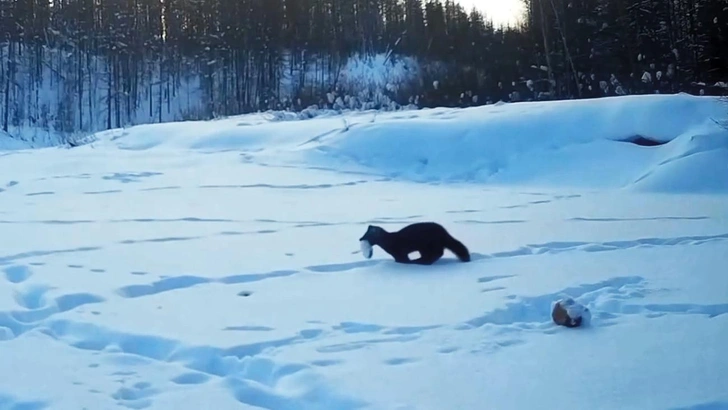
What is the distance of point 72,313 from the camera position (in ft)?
15.1

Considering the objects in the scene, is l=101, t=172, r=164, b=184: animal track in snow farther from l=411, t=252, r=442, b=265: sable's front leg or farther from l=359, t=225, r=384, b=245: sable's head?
l=411, t=252, r=442, b=265: sable's front leg

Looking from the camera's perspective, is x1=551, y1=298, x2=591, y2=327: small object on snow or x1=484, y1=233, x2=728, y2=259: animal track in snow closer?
x1=551, y1=298, x2=591, y2=327: small object on snow

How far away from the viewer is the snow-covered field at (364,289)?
3.38 m

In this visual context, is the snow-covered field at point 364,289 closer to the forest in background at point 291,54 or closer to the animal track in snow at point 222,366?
the animal track in snow at point 222,366

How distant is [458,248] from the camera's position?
617 cm

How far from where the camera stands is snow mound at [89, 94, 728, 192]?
38.4 feet

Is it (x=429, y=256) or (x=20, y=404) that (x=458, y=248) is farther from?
(x=20, y=404)

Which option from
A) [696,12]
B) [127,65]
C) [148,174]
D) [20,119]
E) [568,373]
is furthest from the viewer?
[127,65]

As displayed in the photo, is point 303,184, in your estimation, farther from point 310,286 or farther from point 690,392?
point 690,392

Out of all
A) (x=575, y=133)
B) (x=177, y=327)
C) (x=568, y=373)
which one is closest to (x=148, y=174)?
(x=575, y=133)

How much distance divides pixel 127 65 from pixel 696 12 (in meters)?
→ 28.9

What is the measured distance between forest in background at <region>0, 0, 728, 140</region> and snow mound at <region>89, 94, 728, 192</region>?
11848 mm

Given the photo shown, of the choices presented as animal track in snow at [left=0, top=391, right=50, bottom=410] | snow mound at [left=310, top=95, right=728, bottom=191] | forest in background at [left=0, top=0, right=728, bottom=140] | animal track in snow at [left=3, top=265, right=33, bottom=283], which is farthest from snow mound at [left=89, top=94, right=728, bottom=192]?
forest in background at [left=0, top=0, right=728, bottom=140]

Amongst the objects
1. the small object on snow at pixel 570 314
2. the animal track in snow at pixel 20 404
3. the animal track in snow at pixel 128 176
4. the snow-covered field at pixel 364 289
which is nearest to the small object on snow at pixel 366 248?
the snow-covered field at pixel 364 289
